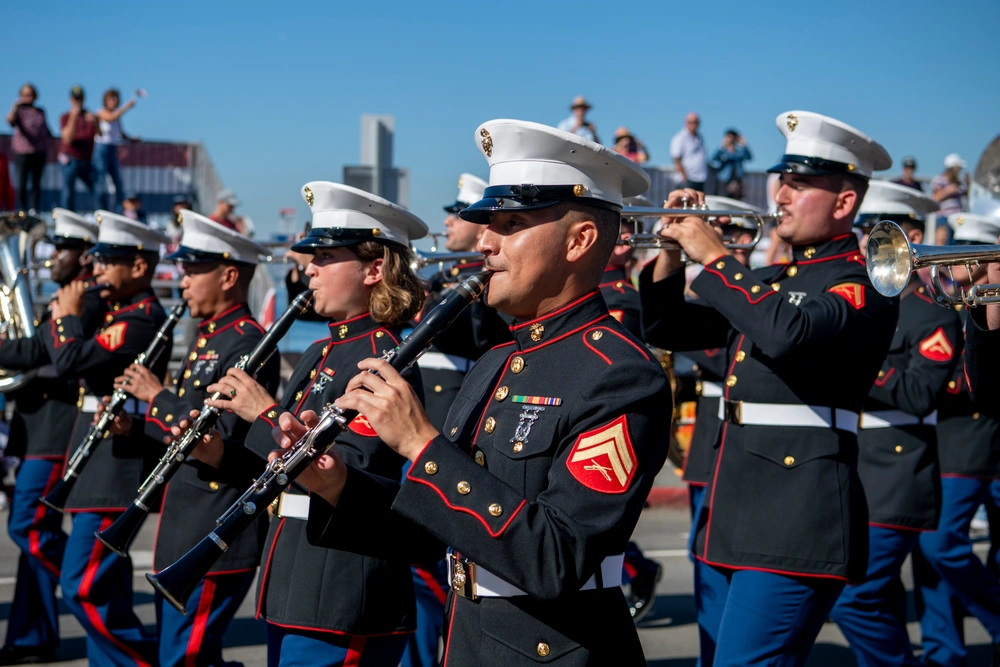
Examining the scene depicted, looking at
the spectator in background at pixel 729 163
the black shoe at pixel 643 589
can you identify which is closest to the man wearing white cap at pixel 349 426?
the black shoe at pixel 643 589

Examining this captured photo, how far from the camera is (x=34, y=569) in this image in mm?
5824

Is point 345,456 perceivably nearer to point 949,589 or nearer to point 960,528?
point 949,589

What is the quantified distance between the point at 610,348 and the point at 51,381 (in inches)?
188

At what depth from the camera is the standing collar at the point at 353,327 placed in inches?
148

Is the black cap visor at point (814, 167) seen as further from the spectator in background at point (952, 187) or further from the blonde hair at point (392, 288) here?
the spectator in background at point (952, 187)

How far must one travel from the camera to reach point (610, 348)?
244cm

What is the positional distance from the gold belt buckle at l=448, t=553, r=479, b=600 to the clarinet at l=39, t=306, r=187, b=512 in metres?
2.64

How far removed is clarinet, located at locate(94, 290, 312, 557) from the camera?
371cm

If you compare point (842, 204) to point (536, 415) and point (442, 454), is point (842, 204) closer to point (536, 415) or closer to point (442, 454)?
point (536, 415)

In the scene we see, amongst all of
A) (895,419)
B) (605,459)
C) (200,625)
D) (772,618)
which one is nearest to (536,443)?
(605,459)

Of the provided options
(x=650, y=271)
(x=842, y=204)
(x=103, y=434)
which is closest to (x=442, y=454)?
(x=650, y=271)

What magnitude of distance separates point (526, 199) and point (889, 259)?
1.31 metres

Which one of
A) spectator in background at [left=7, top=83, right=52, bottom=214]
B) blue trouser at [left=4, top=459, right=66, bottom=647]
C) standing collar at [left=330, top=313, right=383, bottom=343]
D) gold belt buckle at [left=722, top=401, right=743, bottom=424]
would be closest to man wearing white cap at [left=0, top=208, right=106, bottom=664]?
blue trouser at [left=4, top=459, right=66, bottom=647]

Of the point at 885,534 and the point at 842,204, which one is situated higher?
the point at 842,204
